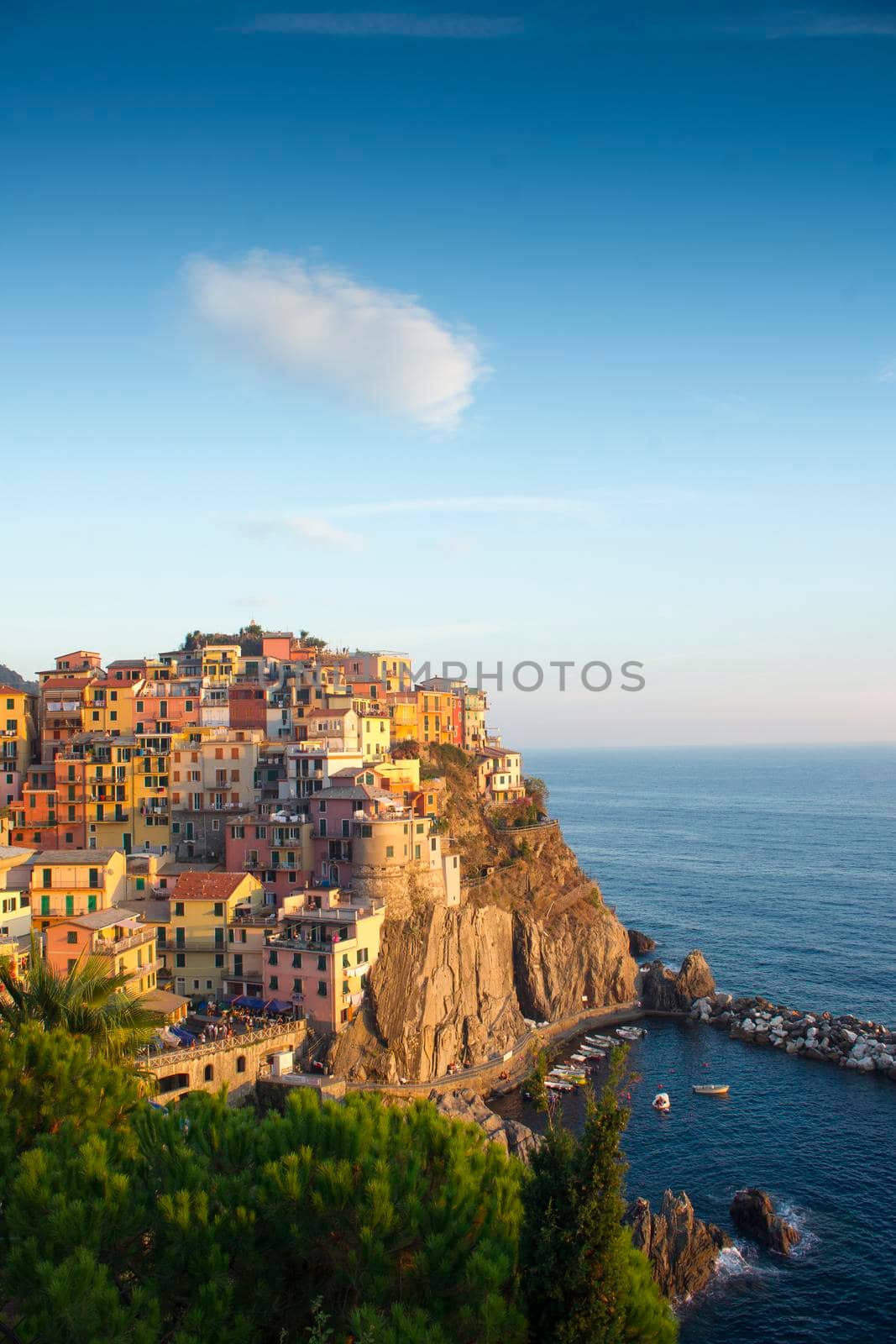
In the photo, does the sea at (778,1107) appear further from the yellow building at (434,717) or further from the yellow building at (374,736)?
the yellow building at (434,717)

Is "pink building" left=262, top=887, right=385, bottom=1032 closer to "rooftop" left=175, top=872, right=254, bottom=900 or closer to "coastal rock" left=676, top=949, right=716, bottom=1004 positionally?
"rooftop" left=175, top=872, right=254, bottom=900

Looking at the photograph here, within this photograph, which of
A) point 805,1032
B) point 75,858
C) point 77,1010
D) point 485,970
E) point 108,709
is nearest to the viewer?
point 77,1010

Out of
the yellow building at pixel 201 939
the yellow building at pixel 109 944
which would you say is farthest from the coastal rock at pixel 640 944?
the yellow building at pixel 109 944

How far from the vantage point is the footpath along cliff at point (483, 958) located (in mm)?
52875

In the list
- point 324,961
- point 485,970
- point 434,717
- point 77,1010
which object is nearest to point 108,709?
point 434,717

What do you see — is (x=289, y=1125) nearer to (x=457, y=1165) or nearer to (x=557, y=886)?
(x=457, y=1165)

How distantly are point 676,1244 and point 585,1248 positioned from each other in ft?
84.0

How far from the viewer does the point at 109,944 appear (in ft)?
164

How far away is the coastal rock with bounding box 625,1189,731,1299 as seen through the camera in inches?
1459

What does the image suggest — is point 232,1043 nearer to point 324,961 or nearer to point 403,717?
point 324,961

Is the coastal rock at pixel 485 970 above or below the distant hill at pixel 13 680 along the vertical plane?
below

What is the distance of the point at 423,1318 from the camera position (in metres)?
16.2

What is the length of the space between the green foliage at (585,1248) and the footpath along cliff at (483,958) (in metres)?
34.4

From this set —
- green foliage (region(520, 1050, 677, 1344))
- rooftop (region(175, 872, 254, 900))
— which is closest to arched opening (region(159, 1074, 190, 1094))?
rooftop (region(175, 872, 254, 900))
